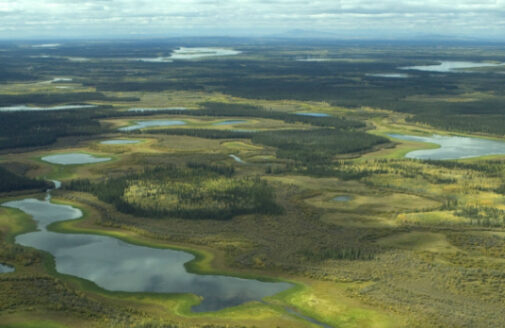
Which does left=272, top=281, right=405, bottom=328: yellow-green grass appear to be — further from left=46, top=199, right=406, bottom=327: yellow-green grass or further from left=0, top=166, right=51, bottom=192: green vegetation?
left=0, top=166, right=51, bottom=192: green vegetation

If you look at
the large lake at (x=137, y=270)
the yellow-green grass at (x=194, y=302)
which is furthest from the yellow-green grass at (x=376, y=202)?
the large lake at (x=137, y=270)

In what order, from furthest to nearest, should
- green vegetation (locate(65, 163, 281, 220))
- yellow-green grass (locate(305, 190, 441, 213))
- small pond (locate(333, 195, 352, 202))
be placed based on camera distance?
A: small pond (locate(333, 195, 352, 202))
yellow-green grass (locate(305, 190, 441, 213))
green vegetation (locate(65, 163, 281, 220))

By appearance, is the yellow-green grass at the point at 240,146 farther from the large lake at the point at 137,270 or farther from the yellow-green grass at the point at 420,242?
the yellow-green grass at the point at 420,242

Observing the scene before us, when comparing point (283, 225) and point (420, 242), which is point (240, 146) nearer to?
point (283, 225)

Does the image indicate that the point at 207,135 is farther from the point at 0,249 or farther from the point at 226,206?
the point at 0,249

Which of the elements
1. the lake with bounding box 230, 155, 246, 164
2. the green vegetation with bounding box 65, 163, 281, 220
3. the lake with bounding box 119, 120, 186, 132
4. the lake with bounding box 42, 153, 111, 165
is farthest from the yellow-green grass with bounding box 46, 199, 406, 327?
the lake with bounding box 119, 120, 186, 132

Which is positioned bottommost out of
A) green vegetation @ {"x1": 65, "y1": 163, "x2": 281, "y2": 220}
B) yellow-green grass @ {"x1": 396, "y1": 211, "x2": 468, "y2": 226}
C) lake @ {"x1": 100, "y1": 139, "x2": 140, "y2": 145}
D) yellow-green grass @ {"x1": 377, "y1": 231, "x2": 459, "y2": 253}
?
lake @ {"x1": 100, "y1": 139, "x2": 140, "y2": 145}
